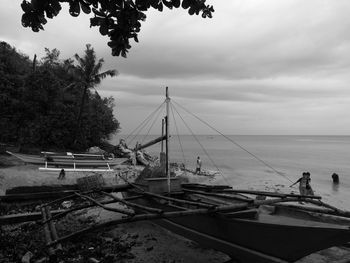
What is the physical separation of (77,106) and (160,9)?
105ft

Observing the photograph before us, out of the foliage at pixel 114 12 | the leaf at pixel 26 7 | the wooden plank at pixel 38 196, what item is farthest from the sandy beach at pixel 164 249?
the leaf at pixel 26 7

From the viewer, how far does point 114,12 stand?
354 cm

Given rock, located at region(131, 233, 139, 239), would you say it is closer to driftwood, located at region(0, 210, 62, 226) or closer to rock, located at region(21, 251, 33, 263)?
driftwood, located at region(0, 210, 62, 226)

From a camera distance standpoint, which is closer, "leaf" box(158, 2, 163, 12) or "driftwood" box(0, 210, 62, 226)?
"leaf" box(158, 2, 163, 12)

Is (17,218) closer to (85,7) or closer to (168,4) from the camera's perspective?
(85,7)

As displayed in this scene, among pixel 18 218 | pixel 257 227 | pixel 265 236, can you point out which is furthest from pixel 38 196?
pixel 265 236

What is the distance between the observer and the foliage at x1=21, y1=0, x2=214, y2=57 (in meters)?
3.21

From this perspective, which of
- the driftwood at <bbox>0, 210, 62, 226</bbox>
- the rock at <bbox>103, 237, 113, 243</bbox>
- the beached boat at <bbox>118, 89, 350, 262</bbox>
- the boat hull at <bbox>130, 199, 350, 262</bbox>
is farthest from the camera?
the rock at <bbox>103, 237, 113, 243</bbox>

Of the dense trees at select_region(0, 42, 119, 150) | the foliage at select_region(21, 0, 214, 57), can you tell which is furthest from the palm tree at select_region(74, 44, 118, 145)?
the foliage at select_region(21, 0, 214, 57)

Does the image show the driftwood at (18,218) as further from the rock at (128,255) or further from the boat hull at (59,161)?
the boat hull at (59,161)

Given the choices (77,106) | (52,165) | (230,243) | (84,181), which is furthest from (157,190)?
(77,106)

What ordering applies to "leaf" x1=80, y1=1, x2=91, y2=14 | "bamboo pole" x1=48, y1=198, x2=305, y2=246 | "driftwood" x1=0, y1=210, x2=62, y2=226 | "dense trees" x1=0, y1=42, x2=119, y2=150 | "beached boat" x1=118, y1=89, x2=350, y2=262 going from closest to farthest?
1. "leaf" x1=80, y1=1, x2=91, y2=14
2. "beached boat" x1=118, y1=89, x2=350, y2=262
3. "bamboo pole" x1=48, y1=198, x2=305, y2=246
4. "driftwood" x1=0, y1=210, x2=62, y2=226
5. "dense trees" x1=0, y1=42, x2=119, y2=150

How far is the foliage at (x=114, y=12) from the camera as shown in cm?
321

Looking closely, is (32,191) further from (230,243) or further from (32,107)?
(32,107)
